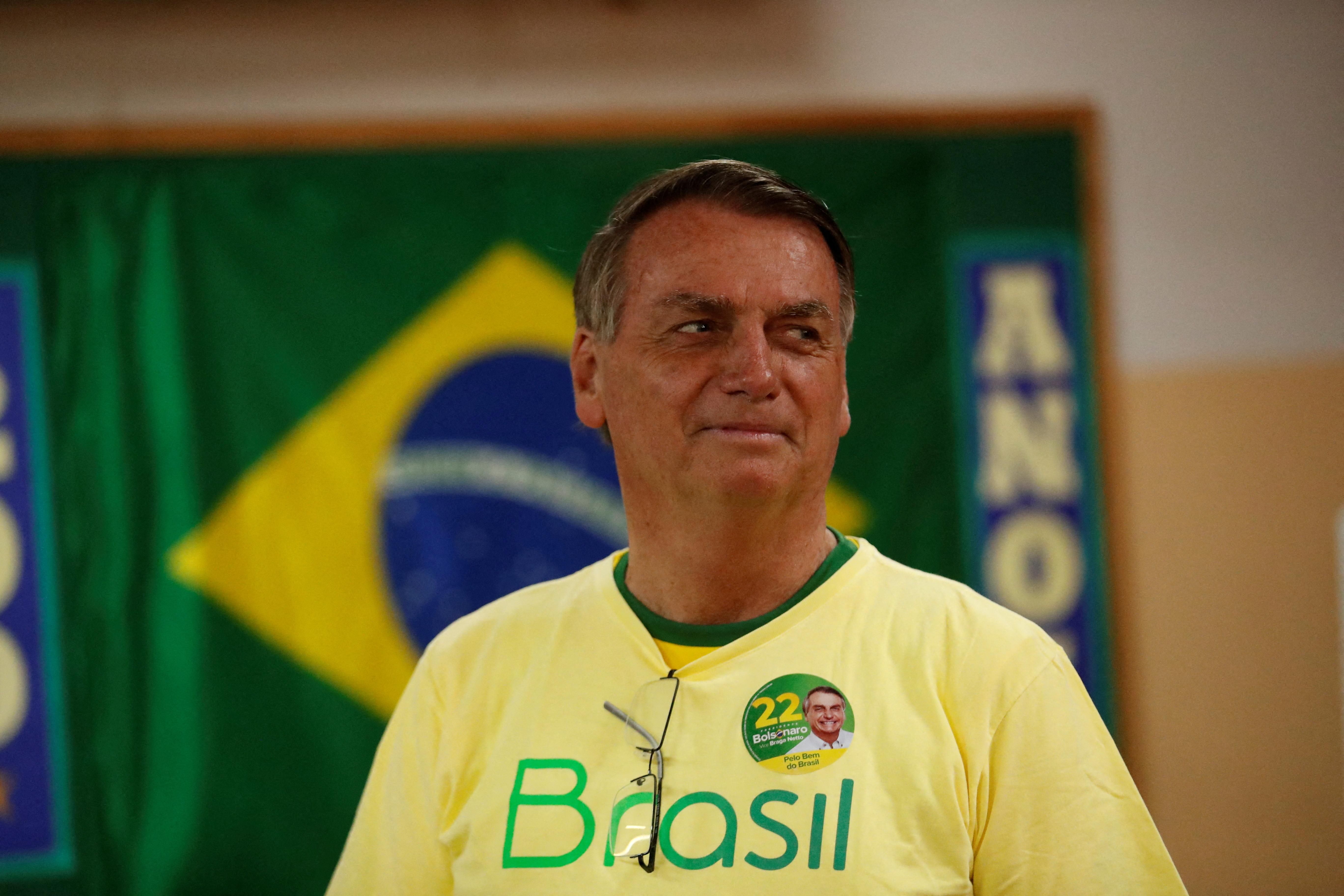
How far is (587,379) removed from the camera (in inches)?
44.8

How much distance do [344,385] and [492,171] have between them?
0.62m

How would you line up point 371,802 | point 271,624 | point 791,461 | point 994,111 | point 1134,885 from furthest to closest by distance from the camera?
point 994,111, point 271,624, point 371,802, point 791,461, point 1134,885

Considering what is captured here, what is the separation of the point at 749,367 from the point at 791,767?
14.4 inches

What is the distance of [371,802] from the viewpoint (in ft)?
3.58

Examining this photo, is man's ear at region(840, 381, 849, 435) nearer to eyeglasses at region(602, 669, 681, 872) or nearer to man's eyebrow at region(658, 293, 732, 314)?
man's eyebrow at region(658, 293, 732, 314)

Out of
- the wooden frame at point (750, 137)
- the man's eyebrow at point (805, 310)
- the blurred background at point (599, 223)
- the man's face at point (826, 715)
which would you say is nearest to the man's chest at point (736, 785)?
the man's face at point (826, 715)

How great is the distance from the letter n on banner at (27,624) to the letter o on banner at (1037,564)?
2177 mm

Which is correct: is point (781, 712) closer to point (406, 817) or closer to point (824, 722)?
point (824, 722)

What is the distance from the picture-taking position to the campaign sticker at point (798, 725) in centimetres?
91

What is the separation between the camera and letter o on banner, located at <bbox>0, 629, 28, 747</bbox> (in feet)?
7.47

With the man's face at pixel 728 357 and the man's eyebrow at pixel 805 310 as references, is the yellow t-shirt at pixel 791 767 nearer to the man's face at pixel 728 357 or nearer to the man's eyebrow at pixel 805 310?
the man's face at pixel 728 357

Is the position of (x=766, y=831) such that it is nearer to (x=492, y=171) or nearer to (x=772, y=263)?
(x=772, y=263)

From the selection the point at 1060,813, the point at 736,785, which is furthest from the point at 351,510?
the point at 1060,813

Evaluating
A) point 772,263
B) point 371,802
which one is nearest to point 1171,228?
point 772,263
